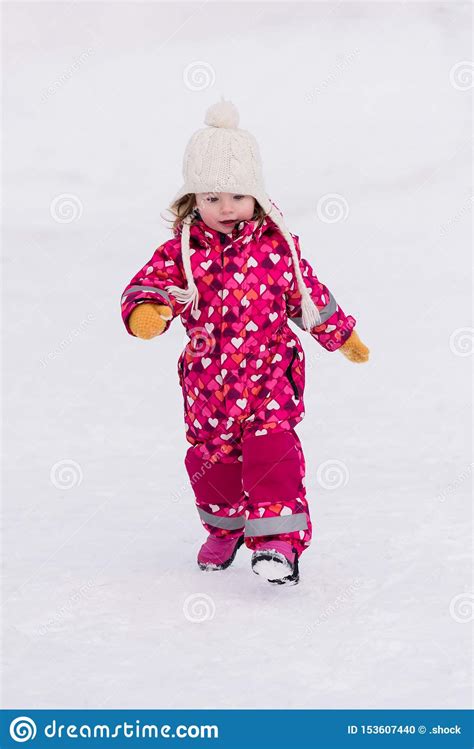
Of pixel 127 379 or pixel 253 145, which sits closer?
pixel 253 145

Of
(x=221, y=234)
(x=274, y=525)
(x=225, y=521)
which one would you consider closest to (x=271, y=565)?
(x=274, y=525)

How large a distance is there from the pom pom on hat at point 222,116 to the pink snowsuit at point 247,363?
0.31 m

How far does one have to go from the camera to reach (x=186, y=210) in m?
3.53

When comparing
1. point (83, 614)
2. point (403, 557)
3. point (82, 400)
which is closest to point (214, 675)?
point (83, 614)

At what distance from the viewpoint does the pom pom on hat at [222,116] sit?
3.47 m

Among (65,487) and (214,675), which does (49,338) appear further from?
(214,675)

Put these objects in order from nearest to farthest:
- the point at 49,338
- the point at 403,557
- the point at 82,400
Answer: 1. the point at 403,557
2. the point at 82,400
3. the point at 49,338

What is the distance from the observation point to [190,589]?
3.46m

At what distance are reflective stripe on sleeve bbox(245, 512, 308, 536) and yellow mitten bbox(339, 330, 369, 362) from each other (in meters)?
0.59

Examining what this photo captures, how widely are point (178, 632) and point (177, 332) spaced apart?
181 inches

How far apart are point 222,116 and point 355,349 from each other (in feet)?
2.86

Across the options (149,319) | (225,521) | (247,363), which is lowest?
(225,521)

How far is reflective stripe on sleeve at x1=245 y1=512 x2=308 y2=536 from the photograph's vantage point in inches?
136

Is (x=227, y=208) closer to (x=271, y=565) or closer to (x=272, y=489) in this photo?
(x=272, y=489)
